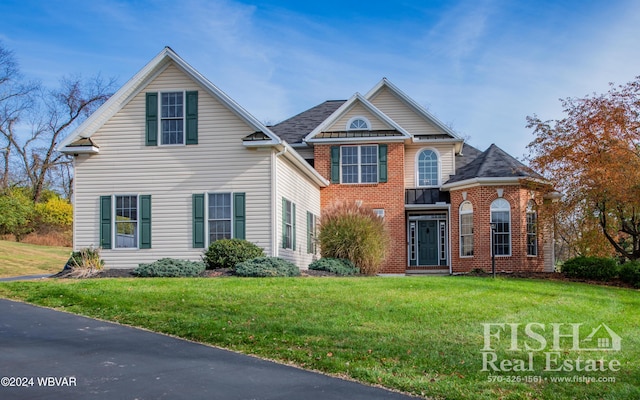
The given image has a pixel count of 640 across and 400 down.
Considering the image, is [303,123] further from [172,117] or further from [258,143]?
[258,143]

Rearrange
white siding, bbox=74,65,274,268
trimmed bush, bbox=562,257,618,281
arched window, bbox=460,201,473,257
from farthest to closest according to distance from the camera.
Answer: arched window, bbox=460,201,473,257
trimmed bush, bbox=562,257,618,281
white siding, bbox=74,65,274,268

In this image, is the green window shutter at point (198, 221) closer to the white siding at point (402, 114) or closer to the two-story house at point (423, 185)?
the two-story house at point (423, 185)

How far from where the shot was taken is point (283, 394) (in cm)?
710

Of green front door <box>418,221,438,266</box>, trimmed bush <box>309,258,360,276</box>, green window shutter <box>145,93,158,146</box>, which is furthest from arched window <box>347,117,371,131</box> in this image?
green window shutter <box>145,93,158,146</box>

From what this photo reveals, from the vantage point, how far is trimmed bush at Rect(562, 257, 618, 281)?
2069 centimetres

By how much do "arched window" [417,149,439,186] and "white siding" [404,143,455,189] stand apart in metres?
0.17

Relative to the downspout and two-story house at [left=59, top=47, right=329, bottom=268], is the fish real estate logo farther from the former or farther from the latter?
two-story house at [left=59, top=47, right=329, bottom=268]

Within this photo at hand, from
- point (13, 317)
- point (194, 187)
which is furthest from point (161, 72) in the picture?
point (13, 317)

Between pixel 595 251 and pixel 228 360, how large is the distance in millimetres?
17230

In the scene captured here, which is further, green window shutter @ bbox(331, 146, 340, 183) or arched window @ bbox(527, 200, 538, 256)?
green window shutter @ bbox(331, 146, 340, 183)

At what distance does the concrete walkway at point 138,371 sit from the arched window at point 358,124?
1698 centimetres

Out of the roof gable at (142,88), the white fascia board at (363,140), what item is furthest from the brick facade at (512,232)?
the roof gable at (142,88)

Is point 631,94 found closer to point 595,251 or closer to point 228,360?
point 595,251

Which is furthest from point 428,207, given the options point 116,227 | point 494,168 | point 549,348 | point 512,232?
point 549,348
